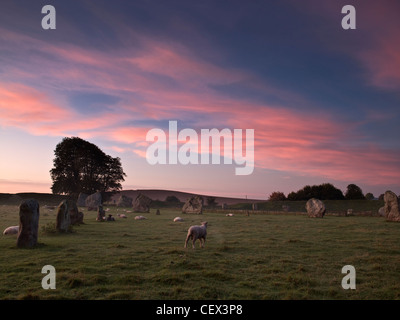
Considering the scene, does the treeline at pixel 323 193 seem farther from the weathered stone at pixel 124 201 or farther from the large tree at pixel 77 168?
the large tree at pixel 77 168

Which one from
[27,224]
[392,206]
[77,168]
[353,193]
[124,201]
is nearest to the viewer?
[27,224]

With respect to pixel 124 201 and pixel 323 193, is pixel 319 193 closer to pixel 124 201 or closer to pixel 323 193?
pixel 323 193

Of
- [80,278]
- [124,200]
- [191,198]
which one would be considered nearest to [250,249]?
[80,278]

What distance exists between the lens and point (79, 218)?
Result: 2573 cm

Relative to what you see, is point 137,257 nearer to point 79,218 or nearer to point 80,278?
point 80,278

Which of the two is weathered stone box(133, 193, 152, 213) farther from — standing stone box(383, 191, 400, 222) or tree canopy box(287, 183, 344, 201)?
tree canopy box(287, 183, 344, 201)

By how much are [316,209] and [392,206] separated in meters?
9.93

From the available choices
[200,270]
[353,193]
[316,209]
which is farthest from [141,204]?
[353,193]

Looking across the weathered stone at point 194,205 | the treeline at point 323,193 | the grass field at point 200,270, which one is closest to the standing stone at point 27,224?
the grass field at point 200,270

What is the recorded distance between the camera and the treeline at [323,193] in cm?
8919

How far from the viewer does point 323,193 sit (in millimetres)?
89438

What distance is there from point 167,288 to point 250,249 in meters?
7.65

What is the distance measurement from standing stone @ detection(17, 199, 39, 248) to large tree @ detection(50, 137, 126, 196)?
6254 centimetres
